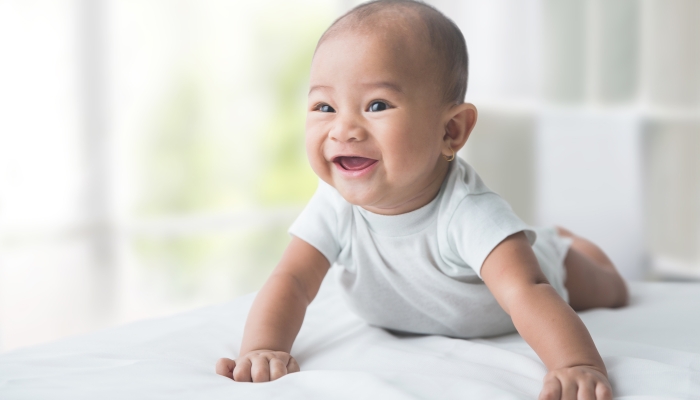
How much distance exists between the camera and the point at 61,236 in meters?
2.05

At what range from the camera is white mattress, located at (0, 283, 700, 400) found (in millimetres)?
798

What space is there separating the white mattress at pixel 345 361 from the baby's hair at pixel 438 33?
39 centimetres

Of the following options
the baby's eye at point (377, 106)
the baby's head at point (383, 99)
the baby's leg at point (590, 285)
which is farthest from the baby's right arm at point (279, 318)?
the baby's leg at point (590, 285)

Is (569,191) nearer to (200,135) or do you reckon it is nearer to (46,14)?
(200,135)

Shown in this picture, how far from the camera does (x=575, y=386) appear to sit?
771 millimetres

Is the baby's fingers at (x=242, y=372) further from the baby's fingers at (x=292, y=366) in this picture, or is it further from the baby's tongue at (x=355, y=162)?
the baby's tongue at (x=355, y=162)

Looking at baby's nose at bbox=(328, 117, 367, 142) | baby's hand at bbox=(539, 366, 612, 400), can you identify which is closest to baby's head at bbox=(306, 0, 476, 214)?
baby's nose at bbox=(328, 117, 367, 142)

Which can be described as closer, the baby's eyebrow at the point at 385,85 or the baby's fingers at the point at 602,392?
the baby's fingers at the point at 602,392

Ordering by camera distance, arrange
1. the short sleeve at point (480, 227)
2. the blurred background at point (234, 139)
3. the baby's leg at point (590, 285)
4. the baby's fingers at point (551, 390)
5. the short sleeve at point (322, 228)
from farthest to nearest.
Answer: the blurred background at point (234, 139)
the baby's leg at point (590, 285)
the short sleeve at point (322, 228)
the short sleeve at point (480, 227)
the baby's fingers at point (551, 390)

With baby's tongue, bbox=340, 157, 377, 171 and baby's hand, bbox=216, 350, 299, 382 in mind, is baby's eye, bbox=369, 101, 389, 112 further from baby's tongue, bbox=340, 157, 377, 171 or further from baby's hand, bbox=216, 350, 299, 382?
baby's hand, bbox=216, 350, 299, 382

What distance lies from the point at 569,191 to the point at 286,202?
3.62ft

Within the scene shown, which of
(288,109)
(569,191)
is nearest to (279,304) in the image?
(288,109)

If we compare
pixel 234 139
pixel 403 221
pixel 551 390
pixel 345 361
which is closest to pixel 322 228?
pixel 403 221

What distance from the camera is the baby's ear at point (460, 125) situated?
1048 mm
